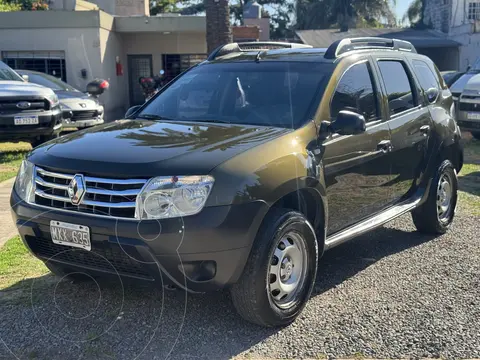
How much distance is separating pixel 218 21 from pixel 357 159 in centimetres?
927

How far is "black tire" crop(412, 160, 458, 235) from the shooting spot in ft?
20.0

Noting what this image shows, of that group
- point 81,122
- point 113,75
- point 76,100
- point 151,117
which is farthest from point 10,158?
point 113,75

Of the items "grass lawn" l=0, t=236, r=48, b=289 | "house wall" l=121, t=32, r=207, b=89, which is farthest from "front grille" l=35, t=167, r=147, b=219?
"house wall" l=121, t=32, r=207, b=89

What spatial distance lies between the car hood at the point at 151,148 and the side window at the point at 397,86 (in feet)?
5.37

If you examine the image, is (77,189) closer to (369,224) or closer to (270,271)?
(270,271)

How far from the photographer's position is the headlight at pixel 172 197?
3.53 metres

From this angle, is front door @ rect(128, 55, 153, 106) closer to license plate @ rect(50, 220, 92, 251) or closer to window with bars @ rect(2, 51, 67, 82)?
window with bars @ rect(2, 51, 67, 82)

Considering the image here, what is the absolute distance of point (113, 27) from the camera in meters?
21.4

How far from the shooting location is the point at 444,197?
642cm

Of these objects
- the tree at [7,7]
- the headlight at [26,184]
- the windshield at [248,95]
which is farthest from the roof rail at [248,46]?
the tree at [7,7]

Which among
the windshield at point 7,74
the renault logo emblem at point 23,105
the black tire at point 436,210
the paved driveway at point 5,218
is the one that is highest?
the windshield at point 7,74

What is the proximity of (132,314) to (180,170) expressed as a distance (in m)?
1.31

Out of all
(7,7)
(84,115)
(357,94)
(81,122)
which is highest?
(7,7)

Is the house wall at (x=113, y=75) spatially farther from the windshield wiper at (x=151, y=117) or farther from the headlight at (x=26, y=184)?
the headlight at (x=26, y=184)
